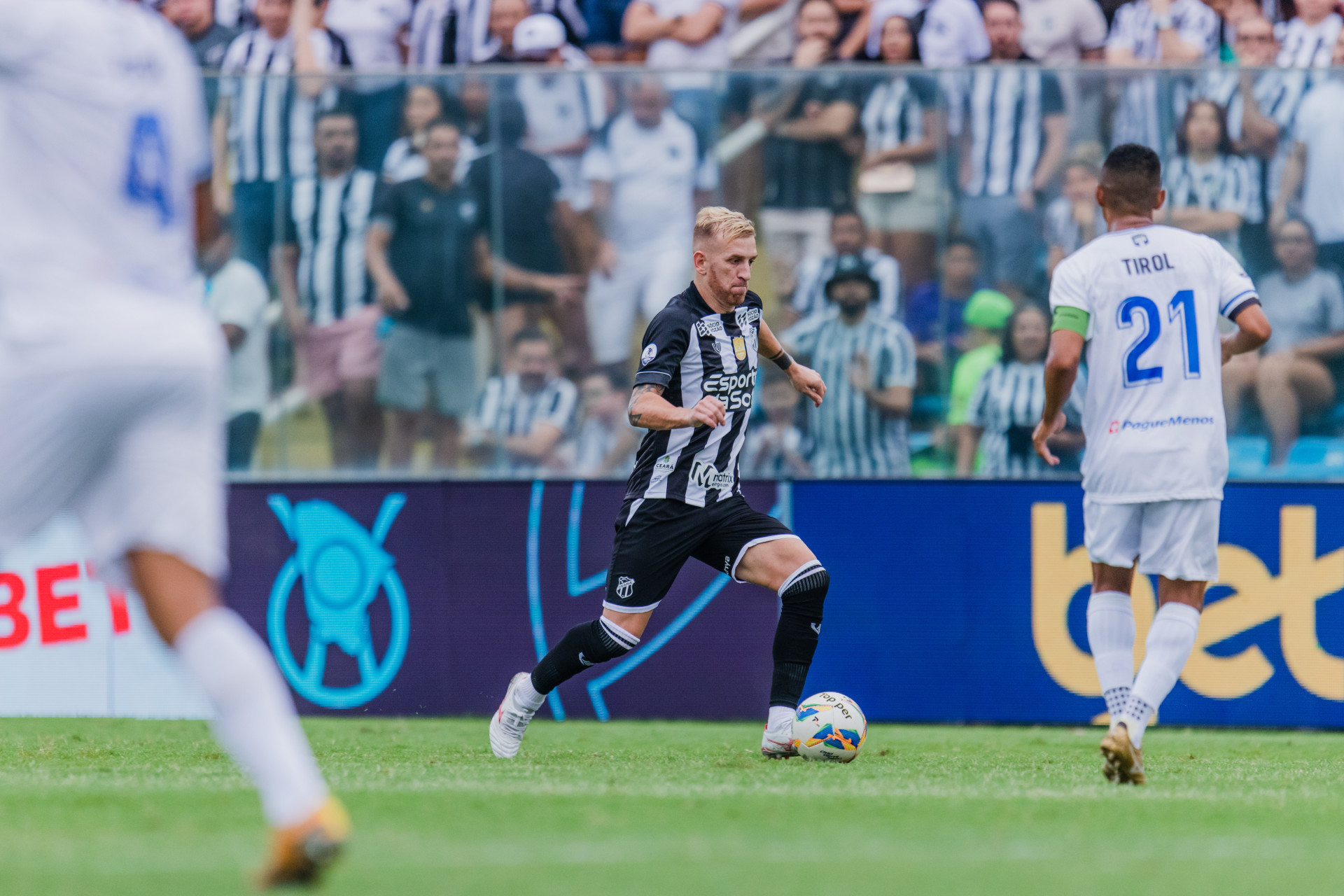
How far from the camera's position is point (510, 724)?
716 centimetres

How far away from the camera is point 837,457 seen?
31.7 ft

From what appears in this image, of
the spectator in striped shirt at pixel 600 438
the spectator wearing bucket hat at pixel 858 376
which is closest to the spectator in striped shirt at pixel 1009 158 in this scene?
the spectator wearing bucket hat at pixel 858 376

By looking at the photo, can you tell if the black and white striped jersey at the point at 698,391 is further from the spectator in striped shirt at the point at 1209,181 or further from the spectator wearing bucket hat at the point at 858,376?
the spectator in striped shirt at the point at 1209,181

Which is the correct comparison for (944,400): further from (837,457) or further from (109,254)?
(109,254)

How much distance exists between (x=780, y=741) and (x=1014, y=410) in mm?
3351

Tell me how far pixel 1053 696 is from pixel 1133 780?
3.40 meters

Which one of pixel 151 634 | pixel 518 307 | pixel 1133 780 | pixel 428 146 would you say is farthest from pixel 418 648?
pixel 151 634

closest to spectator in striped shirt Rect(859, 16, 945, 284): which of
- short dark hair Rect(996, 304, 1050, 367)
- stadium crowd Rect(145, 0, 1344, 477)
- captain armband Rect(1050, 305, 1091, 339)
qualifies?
stadium crowd Rect(145, 0, 1344, 477)

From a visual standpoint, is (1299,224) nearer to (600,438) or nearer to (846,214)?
(846,214)

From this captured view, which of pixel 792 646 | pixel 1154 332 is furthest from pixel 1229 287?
pixel 792 646

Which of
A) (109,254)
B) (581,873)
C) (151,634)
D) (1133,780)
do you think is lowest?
(1133,780)

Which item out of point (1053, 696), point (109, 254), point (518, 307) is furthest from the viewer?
point (518, 307)

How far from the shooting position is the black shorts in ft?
23.0

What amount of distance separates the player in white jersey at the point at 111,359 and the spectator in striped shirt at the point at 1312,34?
838 centimetres
